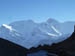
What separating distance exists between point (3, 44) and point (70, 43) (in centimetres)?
811

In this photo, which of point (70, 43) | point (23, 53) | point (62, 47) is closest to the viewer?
point (70, 43)

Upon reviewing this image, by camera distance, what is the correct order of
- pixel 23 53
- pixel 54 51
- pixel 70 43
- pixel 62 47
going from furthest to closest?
pixel 23 53 → pixel 54 51 → pixel 62 47 → pixel 70 43

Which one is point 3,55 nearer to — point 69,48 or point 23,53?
point 23,53

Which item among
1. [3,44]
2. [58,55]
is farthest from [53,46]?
[3,44]

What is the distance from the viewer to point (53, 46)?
20.7 meters

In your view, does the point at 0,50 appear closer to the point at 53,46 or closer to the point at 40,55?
the point at 40,55

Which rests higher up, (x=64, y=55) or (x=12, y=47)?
(x=12, y=47)

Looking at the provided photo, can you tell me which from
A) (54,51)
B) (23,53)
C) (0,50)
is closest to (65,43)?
(54,51)

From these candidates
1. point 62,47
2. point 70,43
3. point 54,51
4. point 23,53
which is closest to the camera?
point 70,43

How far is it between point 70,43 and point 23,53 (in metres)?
7.24

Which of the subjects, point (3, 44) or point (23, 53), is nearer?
point (3, 44)

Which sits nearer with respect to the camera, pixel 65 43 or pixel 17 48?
pixel 65 43

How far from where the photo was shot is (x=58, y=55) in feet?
59.4

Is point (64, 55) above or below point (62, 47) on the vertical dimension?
below
